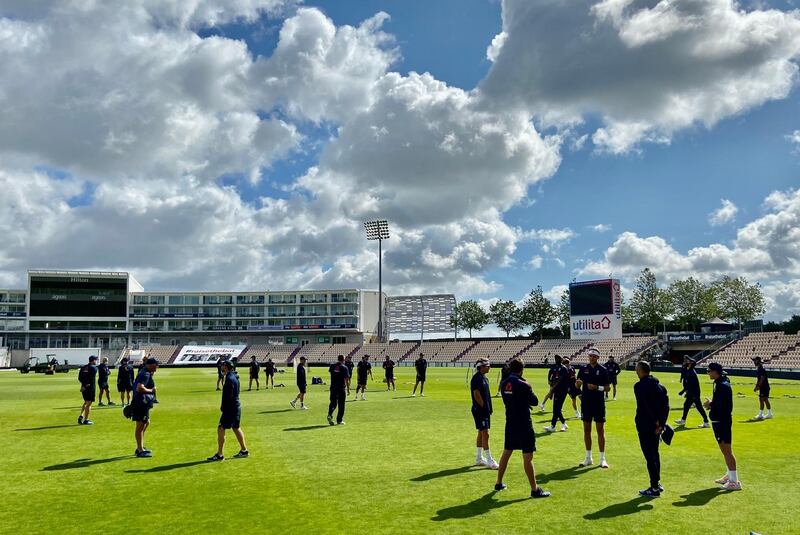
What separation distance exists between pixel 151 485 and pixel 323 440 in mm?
5369

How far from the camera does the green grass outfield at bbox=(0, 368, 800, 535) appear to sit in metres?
8.27

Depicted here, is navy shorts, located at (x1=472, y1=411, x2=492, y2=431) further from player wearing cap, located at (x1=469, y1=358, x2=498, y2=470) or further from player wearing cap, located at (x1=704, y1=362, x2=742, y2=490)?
player wearing cap, located at (x1=704, y1=362, x2=742, y2=490)

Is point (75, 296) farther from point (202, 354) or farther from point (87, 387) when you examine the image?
point (87, 387)

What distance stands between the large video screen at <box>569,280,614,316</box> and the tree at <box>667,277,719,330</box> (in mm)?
44330

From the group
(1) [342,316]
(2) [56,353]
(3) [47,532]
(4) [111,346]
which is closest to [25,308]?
(4) [111,346]

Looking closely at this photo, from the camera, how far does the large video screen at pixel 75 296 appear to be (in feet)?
358

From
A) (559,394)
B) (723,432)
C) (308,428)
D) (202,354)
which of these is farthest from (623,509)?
(202,354)

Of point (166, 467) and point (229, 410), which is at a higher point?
point (229, 410)

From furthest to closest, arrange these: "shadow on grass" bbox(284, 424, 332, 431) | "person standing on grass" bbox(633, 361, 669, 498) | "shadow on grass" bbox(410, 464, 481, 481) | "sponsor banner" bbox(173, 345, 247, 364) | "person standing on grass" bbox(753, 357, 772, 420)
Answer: "sponsor banner" bbox(173, 345, 247, 364)
"person standing on grass" bbox(753, 357, 772, 420)
"shadow on grass" bbox(284, 424, 332, 431)
"shadow on grass" bbox(410, 464, 481, 481)
"person standing on grass" bbox(633, 361, 669, 498)

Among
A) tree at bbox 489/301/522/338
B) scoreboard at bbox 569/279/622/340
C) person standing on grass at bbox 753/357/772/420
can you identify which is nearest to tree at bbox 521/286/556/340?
tree at bbox 489/301/522/338

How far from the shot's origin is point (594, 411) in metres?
11.7

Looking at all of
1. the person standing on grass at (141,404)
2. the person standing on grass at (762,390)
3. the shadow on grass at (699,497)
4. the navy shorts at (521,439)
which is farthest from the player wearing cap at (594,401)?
the person standing on grass at (762,390)

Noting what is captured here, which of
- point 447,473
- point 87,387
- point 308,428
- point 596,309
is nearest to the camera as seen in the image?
point 447,473

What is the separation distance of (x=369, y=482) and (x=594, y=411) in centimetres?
464
